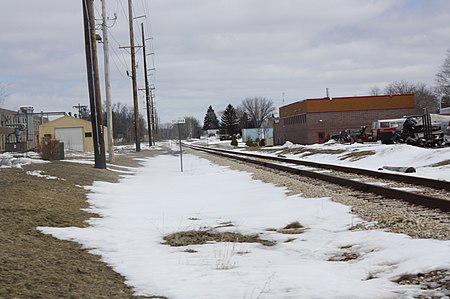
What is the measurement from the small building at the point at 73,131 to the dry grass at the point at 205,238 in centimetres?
5360

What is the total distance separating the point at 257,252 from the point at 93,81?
1788cm

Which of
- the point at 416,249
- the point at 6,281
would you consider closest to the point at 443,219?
the point at 416,249

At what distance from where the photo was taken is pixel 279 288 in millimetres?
5504

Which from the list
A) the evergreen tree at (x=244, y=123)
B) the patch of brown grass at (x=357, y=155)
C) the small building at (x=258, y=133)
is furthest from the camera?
the evergreen tree at (x=244, y=123)

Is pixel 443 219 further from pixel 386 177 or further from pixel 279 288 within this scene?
pixel 386 177

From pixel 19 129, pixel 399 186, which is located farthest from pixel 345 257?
pixel 19 129

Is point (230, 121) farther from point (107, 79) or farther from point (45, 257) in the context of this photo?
point (45, 257)

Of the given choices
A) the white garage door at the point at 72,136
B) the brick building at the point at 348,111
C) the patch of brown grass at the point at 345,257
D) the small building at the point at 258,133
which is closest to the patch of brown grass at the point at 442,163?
the patch of brown grass at the point at 345,257

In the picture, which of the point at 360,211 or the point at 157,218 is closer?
the point at 360,211

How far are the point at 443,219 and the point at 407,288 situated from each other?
4286 millimetres

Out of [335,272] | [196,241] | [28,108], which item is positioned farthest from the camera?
[28,108]

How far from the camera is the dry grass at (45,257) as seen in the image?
17.5ft

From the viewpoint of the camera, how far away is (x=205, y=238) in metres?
8.97

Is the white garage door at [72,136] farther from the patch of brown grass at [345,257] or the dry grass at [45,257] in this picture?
the patch of brown grass at [345,257]
